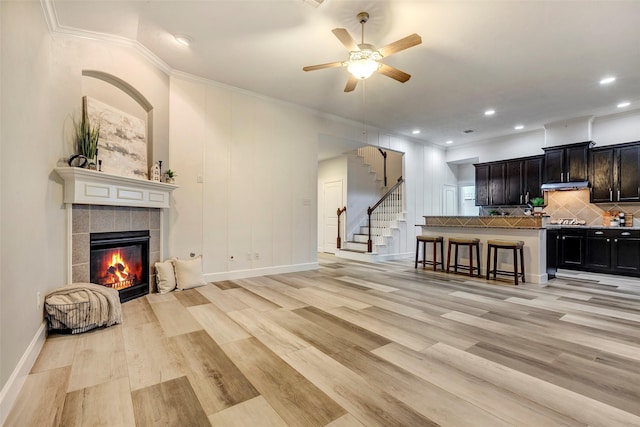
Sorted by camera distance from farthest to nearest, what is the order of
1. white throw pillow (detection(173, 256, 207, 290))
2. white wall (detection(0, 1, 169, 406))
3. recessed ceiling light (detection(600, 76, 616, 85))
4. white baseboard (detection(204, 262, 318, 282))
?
1. white baseboard (detection(204, 262, 318, 282))
2. recessed ceiling light (detection(600, 76, 616, 85))
3. white throw pillow (detection(173, 256, 207, 290))
4. white wall (detection(0, 1, 169, 406))

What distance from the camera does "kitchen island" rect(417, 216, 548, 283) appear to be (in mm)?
4984

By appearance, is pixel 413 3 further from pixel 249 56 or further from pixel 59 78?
pixel 59 78

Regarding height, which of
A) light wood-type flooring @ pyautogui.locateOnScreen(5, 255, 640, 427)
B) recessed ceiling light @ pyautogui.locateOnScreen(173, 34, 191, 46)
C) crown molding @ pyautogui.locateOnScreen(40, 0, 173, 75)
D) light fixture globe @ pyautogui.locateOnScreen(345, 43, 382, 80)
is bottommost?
light wood-type flooring @ pyautogui.locateOnScreen(5, 255, 640, 427)

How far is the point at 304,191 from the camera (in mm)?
5918

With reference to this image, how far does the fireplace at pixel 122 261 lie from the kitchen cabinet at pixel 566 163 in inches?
321

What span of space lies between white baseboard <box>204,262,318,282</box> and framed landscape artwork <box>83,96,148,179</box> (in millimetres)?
1836

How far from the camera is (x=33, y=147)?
2.30m

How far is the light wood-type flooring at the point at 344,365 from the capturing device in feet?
5.31

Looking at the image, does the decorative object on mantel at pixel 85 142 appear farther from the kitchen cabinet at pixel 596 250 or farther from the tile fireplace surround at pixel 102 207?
the kitchen cabinet at pixel 596 250

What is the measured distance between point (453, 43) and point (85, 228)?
4.81m

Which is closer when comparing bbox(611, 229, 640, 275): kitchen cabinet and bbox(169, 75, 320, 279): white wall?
bbox(169, 75, 320, 279): white wall

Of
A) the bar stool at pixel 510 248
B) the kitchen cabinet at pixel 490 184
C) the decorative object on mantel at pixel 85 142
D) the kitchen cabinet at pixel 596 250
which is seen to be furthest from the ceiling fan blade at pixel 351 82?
the kitchen cabinet at pixel 490 184

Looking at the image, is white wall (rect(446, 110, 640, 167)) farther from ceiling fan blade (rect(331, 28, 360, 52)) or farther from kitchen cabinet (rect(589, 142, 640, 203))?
ceiling fan blade (rect(331, 28, 360, 52))

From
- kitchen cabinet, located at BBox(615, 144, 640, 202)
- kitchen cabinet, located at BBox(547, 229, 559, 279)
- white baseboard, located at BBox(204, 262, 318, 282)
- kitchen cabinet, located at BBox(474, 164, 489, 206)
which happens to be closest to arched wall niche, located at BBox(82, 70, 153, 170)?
white baseboard, located at BBox(204, 262, 318, 282)
